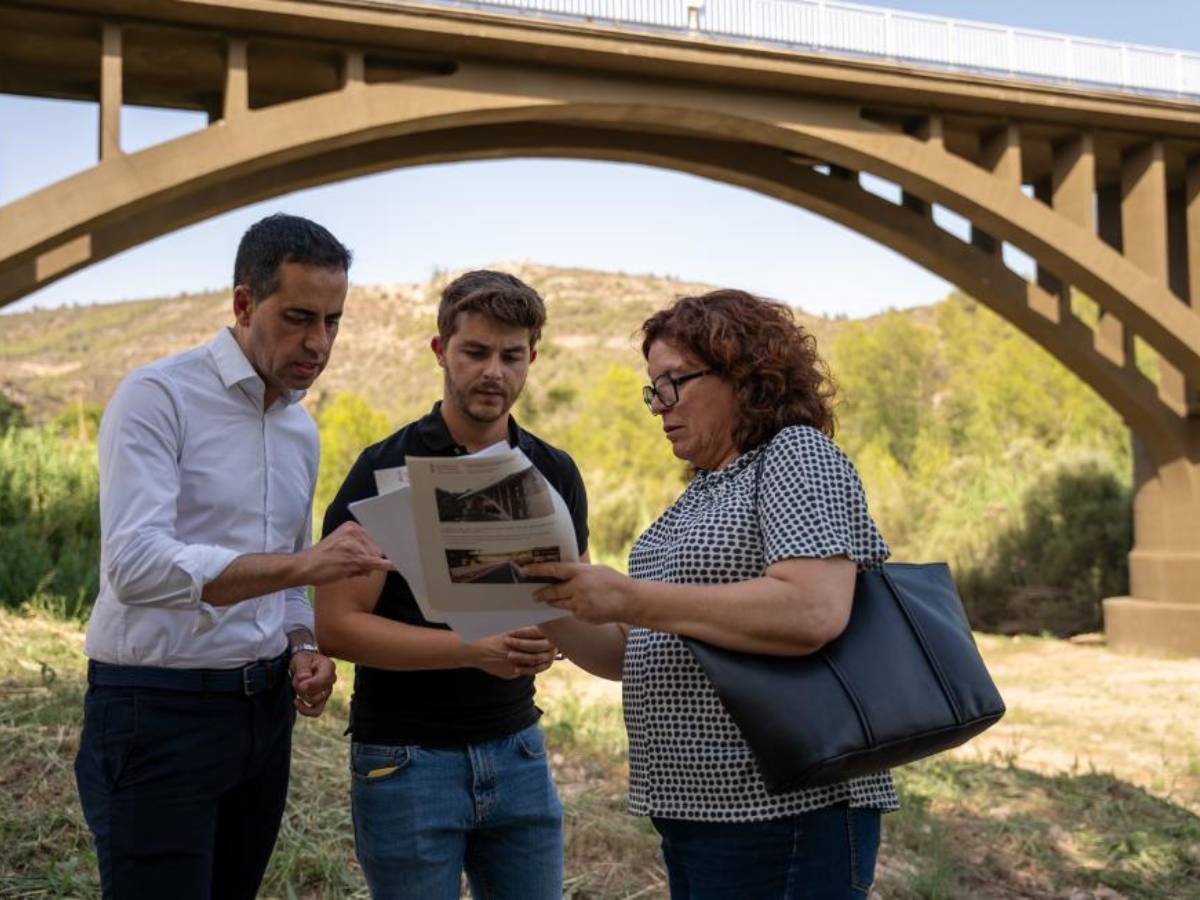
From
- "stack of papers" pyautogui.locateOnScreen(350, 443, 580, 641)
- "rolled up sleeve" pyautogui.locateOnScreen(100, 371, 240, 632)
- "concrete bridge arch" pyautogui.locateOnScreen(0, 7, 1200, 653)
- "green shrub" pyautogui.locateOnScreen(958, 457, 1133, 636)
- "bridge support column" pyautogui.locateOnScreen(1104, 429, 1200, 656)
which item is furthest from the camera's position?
"green shrub" pyautogui.locateOnScreen(958, 457, 1133, 636)

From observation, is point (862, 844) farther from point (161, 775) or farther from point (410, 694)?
point (161, 775)

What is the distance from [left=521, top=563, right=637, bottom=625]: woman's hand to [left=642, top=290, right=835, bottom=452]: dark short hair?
41 centimetres

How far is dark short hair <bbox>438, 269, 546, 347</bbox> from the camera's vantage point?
227cm

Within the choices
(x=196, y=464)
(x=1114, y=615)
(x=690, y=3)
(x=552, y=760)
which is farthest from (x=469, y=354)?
(x=1114, y=615)

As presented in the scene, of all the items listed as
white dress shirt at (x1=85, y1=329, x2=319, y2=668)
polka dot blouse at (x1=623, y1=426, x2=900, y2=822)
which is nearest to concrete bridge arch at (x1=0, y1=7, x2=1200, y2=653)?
white dress shirt at (x1=85, y1=329, x2=319, y2=668)

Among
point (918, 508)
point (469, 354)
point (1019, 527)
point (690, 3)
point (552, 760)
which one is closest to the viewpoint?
point (469, 354)

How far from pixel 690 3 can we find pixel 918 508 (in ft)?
34.6

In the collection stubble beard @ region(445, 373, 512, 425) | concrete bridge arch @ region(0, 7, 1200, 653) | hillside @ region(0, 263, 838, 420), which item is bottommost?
stubble beard @ region(445, 373, 512, 425)

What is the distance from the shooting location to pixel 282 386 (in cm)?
223

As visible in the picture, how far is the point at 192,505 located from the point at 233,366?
0.85ft

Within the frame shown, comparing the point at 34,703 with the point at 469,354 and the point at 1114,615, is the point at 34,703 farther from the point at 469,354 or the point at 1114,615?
the point at 1114,615

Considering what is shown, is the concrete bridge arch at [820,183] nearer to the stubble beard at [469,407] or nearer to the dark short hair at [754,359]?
the stubble beard at [469,407]

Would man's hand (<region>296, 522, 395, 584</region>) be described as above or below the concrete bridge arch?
below

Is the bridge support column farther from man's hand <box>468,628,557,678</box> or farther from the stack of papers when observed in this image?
the stack of papers
